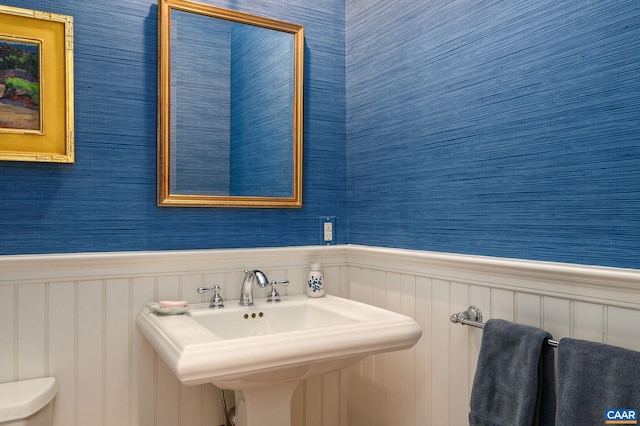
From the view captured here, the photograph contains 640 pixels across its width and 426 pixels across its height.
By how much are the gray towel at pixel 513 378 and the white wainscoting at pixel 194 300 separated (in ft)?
0.29

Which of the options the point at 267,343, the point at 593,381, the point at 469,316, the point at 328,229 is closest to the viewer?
the point at 593,381

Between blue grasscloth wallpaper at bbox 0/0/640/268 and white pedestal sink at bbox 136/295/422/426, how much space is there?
12.2 inches

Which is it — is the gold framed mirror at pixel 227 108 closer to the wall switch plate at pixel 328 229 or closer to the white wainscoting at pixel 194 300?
the wall switch plate at pixel 328 229

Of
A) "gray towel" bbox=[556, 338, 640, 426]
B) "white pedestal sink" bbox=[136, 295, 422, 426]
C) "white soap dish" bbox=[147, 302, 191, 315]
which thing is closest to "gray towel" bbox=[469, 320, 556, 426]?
"gray towel" bbox=[556, 338, 640, 426]

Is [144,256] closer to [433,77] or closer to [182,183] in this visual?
[182,183]

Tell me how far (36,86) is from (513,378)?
167 centimetres

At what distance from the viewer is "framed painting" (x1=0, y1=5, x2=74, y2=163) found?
1499 millimetres

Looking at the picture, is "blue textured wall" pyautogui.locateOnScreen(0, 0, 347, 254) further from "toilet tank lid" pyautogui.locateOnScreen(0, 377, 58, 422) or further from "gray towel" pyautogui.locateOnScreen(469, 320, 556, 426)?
"gray towel" pyautogui.locateOnScreen(469, 320, 556, 426)

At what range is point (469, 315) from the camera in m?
1.49

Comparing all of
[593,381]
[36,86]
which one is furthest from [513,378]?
[36,86]

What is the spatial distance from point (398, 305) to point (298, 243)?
0.49 metres

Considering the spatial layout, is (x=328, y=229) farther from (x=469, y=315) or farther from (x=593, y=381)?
(x=593, y=381)

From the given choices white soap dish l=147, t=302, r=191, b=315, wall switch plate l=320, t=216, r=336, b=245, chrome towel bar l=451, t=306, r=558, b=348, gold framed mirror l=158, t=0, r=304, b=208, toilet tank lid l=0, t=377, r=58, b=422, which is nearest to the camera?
toilet tank lid l=0, t=377, r=58, b=422

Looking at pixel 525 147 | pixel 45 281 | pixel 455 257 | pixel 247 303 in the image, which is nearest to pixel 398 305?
pixel 455 257
